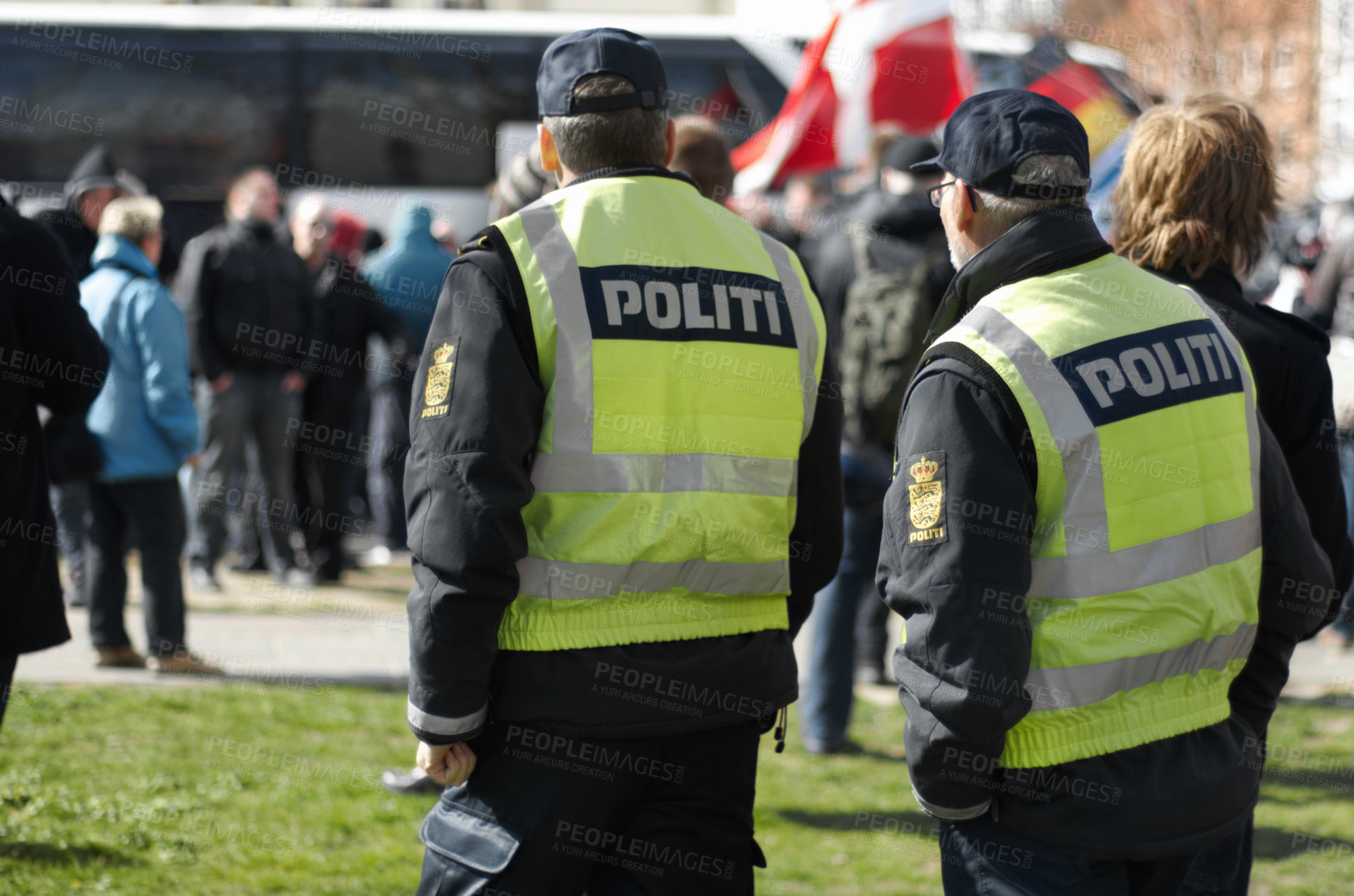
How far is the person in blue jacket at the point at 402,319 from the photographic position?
7684 mm

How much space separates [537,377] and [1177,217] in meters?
1.48

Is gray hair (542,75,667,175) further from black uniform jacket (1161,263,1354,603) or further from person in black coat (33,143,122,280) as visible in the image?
person in black coat (33,143,122,280)

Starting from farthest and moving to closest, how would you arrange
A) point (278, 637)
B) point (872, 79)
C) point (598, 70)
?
point (872, 79), point (278, 637), point (598, 70)

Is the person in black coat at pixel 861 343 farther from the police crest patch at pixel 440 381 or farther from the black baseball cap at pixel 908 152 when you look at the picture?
the police crest patch at pixel 440 381

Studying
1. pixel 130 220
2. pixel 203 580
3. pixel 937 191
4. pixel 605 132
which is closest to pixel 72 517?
pixel 203 580

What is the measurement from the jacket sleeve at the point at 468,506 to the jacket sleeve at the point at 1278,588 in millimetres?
1304

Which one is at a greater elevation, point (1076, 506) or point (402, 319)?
point (1076, 506)

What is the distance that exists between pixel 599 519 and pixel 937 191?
83 cm

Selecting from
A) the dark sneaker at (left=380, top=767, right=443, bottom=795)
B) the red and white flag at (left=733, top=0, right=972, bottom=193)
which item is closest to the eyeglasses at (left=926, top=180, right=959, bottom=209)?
the dark sneaker at (left=380, top=767, right=443, bottom=795)

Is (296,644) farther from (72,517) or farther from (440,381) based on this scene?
(440,381)

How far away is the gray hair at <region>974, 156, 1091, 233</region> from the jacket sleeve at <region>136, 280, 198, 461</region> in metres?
4.49

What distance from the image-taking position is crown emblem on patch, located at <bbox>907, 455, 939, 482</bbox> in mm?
2088

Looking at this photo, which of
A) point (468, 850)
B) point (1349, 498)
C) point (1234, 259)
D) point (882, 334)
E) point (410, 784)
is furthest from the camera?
point (1349, 498)

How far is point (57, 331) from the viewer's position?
3510mm
